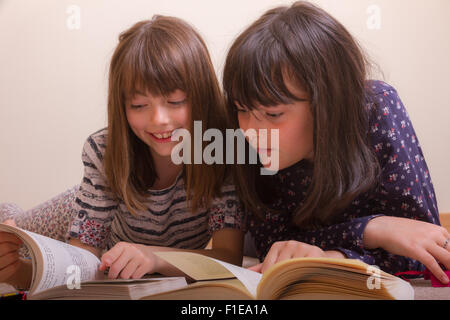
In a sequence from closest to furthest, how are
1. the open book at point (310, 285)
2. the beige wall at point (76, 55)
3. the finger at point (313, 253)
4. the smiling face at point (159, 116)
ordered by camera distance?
the open book at point (310, 285), the finger at point (313, 253), the smiling face at point (159, 116), the beige wall at point (76, 55)

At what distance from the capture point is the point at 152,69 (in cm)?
79

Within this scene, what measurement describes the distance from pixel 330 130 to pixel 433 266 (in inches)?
10.3

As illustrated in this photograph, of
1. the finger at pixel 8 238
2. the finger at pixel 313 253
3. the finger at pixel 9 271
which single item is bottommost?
the finger at pixel 9 271

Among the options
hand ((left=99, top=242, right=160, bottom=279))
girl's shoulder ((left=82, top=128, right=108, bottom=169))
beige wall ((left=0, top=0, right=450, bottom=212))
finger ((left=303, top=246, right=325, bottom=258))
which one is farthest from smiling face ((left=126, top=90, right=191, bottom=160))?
beige wall ((left=0, top=0, right=450, bottom=212))

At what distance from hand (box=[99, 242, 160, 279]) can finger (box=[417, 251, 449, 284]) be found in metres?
0.38

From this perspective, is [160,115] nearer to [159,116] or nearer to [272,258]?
[159,116]

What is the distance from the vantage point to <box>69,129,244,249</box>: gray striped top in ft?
2.85

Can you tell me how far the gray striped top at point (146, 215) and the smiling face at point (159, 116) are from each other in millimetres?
115

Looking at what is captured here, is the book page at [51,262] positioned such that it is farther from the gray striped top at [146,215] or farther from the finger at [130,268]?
the gray striped top at [146,215]

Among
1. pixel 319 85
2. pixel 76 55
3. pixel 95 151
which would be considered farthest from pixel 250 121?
pixel 76 55

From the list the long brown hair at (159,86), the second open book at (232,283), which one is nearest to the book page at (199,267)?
the second open book at (232,283)

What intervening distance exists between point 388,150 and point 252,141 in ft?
0.76

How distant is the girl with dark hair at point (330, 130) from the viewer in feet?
2.38
